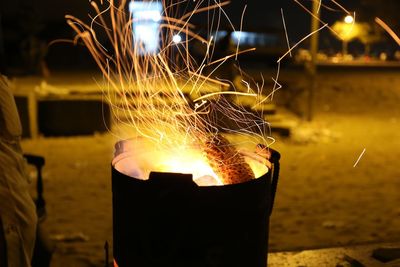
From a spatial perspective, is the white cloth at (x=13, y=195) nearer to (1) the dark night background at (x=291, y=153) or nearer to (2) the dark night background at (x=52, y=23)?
(1) the dark night background at (x=291, y=153)

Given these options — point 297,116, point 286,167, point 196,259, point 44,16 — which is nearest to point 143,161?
→ point 196,259

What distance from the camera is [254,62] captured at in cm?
2562

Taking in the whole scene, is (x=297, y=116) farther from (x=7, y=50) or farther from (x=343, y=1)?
(x=343, y=1)

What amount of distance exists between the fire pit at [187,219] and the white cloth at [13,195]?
85cm

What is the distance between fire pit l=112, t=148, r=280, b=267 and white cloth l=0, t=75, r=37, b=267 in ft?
2.80

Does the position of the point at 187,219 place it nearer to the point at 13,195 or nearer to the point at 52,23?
the point at 13,195

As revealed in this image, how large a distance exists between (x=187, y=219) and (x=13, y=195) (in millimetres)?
1191

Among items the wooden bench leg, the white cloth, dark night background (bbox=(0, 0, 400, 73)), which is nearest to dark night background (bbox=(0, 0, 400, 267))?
dark night background (bbox=(0, 0, 400, 73))

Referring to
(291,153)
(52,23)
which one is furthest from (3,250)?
(52,23)

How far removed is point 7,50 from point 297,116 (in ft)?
38.4

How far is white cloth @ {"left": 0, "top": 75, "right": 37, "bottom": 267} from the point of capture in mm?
2738

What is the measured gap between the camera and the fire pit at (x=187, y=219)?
2033mm

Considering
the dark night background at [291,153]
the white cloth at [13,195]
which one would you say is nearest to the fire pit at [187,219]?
the white cloth at [13,195]

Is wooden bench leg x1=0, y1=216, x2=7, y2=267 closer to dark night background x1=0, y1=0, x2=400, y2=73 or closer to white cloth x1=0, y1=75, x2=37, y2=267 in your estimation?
white cloth x1=0, y1=75, x2=37, y2=267
